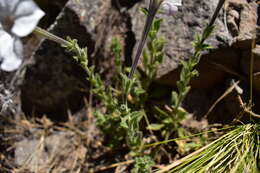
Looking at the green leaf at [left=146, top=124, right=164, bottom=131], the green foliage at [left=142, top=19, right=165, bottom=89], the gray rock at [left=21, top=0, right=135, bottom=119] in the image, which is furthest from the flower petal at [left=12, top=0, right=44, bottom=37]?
the green leaf at [left=146, top=124, right=164, bottom=131]

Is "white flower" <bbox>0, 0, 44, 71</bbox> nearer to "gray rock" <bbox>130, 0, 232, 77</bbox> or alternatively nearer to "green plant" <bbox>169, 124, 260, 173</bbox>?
"green plant" <bbox>169, 124, 260, 173</bbox>

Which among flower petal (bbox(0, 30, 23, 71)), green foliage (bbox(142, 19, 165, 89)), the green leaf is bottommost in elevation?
the green leaf

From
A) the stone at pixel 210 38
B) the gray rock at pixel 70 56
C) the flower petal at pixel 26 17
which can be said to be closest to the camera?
the flower petal at pixel 26 17

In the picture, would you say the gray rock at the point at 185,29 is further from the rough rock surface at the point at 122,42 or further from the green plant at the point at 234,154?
the green plant at the point at 234,154

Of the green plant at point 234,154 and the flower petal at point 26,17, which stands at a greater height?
the flower petal at point 26,17

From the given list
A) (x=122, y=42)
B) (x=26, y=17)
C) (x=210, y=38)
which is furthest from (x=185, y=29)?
(x=26, y=17)

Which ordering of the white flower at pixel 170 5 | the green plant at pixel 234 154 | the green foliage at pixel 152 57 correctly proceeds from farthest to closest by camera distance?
the green foliage at pixel 152 57 < the green plant at pixel 234 154 < the white flower at pixel 170 5

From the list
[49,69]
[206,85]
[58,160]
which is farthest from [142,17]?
[58,160]

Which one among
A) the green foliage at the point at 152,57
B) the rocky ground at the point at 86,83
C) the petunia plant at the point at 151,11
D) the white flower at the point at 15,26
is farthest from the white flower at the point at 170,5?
the white flower at the point at 15,26

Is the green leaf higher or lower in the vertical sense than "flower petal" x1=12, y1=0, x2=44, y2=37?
A: lower
